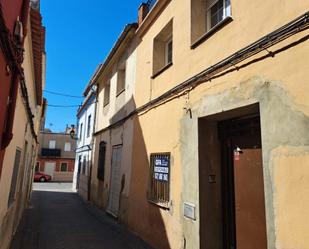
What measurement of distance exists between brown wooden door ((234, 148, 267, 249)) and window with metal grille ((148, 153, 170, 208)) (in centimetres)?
176

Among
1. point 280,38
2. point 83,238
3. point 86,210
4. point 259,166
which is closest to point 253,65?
point 280,38

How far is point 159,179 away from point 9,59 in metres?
4.01

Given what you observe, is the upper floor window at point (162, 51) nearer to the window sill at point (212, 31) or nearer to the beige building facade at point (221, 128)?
the beige building facade at point (221, 128)

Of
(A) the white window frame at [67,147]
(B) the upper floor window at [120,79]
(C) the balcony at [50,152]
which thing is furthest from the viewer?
(A) the white window frame at [67,147]

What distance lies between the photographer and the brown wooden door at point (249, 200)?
3822 millimetres

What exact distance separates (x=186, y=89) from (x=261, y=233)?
284 centimetres

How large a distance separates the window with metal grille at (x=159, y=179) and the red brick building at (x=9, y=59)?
3254 millimetres

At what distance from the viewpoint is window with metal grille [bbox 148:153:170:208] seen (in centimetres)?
577

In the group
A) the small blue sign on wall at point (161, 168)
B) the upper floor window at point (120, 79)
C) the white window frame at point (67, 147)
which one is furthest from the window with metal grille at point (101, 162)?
the white window frame at point (67, 147)

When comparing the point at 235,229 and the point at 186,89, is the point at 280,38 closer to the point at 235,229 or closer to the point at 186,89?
the point at 186,89

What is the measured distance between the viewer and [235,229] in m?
4.33

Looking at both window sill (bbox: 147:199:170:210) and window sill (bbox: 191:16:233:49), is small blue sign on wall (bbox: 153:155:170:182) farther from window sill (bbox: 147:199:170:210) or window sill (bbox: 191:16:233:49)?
window sill (bbox: 191:16:233:49)

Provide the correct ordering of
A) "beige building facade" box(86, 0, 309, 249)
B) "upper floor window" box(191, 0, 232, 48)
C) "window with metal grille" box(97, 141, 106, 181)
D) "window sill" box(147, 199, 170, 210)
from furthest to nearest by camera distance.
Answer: "window with metal grille" box(97, 141, 106, 181) < "window sill" box(147, 199, 170, 210) < "upper floor window" box(191, 0, 232, 48) < "beige building facade" box(86, 0, 309, 249)

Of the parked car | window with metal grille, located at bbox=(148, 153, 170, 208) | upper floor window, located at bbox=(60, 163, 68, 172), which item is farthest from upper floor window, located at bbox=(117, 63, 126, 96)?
upper floor window, located at bbox=(60, 163, 68, 172)
